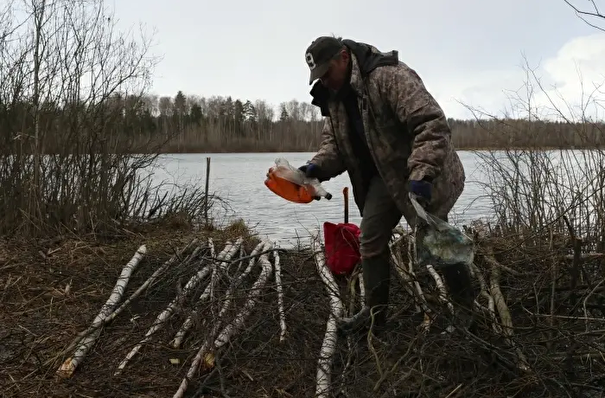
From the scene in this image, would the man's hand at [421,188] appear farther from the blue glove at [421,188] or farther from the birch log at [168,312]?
the birch log at [168,312]

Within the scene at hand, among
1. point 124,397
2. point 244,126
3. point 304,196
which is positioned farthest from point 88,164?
point 244,126

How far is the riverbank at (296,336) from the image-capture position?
3152mm

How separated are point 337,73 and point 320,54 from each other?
0.54 ft

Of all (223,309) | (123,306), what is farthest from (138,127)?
(223,309)

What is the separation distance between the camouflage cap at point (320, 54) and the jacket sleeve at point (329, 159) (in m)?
0.67

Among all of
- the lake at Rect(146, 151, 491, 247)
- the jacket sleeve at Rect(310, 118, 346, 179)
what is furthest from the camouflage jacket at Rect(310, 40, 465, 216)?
the lake at Rect(146, 151, 491, 247)

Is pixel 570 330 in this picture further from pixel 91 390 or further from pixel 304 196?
pixel 91 390

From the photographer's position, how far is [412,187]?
3156mm

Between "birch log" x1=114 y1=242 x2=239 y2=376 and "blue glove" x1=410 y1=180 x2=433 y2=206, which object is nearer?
"blue glove" x1=410 y1=180 x2=433 y2=206

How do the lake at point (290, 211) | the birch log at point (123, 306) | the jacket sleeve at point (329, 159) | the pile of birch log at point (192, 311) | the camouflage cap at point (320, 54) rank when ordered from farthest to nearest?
the lake at point (290, 211) < the jacket sleeve at point (329, 159) < the birch log at point (123, 306) < the pile of birch log at point (192, 311) < the camouflage cap at point (320, 54)

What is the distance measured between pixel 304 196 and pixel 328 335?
3.34 feet

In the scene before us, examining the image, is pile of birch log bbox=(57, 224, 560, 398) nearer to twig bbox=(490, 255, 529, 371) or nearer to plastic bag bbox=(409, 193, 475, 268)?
twig bbox=(490, 255, 529, 371)

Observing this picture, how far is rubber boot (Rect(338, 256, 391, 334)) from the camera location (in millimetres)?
3840

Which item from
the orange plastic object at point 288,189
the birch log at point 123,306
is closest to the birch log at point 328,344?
the orange plastic object at point 288,189
